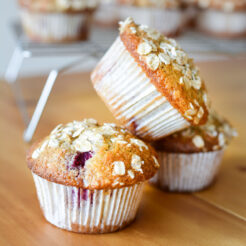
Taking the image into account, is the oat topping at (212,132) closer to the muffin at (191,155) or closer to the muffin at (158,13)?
the muffin at (191,155)

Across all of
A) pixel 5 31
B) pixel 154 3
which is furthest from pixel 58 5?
pixel 5 31

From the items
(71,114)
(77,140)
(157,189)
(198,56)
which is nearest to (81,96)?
(71,114)

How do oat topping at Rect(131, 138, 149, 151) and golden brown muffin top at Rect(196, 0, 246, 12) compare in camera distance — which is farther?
golden brown muffin top at Rect(196, 0, 246, 12)

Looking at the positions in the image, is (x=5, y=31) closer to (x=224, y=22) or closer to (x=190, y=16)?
(x=190, y=16)

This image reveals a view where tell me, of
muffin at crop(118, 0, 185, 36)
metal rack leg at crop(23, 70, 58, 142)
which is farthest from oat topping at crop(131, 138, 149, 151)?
muffin at crop(118, 0, 185, 36)

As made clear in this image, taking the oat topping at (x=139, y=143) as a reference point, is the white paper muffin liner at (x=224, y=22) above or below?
below

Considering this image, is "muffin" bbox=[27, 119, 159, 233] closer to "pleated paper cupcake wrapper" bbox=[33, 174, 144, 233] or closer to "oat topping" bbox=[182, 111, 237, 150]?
"pleated paper cupcake wrapper" bbox=[33, 174, 144, 233]

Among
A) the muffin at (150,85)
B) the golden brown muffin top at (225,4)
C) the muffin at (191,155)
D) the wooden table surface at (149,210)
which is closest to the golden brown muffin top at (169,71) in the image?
the muffin at (150,85)

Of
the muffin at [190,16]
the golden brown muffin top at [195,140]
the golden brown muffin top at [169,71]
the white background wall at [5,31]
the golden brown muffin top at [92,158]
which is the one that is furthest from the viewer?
the white background wall at [5,31]
